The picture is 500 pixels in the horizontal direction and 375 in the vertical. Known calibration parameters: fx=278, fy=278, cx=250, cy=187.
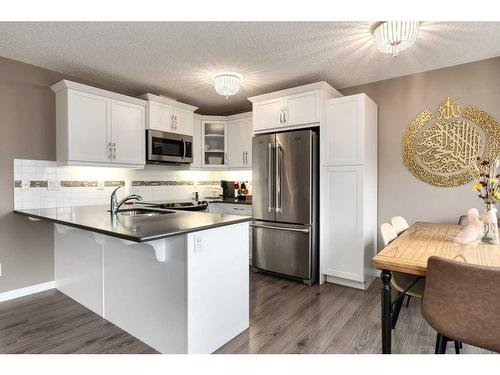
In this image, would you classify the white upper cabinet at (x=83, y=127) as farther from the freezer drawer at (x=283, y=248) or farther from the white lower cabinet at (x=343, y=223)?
the white lower cabinet at (x=343, y=223)

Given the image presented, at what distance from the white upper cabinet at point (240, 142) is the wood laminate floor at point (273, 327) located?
200 centimetres

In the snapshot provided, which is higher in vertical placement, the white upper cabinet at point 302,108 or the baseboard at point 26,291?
the white upper cabinet at point 302,108

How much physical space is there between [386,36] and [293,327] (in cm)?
228

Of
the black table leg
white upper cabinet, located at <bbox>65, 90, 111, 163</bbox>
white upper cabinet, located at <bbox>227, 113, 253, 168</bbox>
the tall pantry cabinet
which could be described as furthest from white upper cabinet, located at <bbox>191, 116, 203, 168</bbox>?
the black table leg

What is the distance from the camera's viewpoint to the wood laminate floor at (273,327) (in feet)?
6.18

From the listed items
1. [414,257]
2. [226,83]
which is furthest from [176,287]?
[226,83]

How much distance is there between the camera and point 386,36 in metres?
2.02

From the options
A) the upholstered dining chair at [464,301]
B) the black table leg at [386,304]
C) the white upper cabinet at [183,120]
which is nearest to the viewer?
the upholstered dining chair at [464,301]

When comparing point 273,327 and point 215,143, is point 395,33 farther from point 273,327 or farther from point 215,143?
point 215,143

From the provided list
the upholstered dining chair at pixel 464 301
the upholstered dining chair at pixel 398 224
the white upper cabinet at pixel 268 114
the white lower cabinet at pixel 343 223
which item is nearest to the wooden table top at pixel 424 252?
the upholstered dining chair at pixel 464 301

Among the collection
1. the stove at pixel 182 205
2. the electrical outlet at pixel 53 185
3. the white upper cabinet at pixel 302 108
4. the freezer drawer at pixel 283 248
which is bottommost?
the freezer drawer at pixel 283 248

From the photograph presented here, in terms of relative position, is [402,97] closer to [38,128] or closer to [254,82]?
[254,82]

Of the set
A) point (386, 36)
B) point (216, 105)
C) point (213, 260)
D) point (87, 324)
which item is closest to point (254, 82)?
point (216, 105)

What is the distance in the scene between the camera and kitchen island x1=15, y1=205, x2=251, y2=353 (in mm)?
1681
